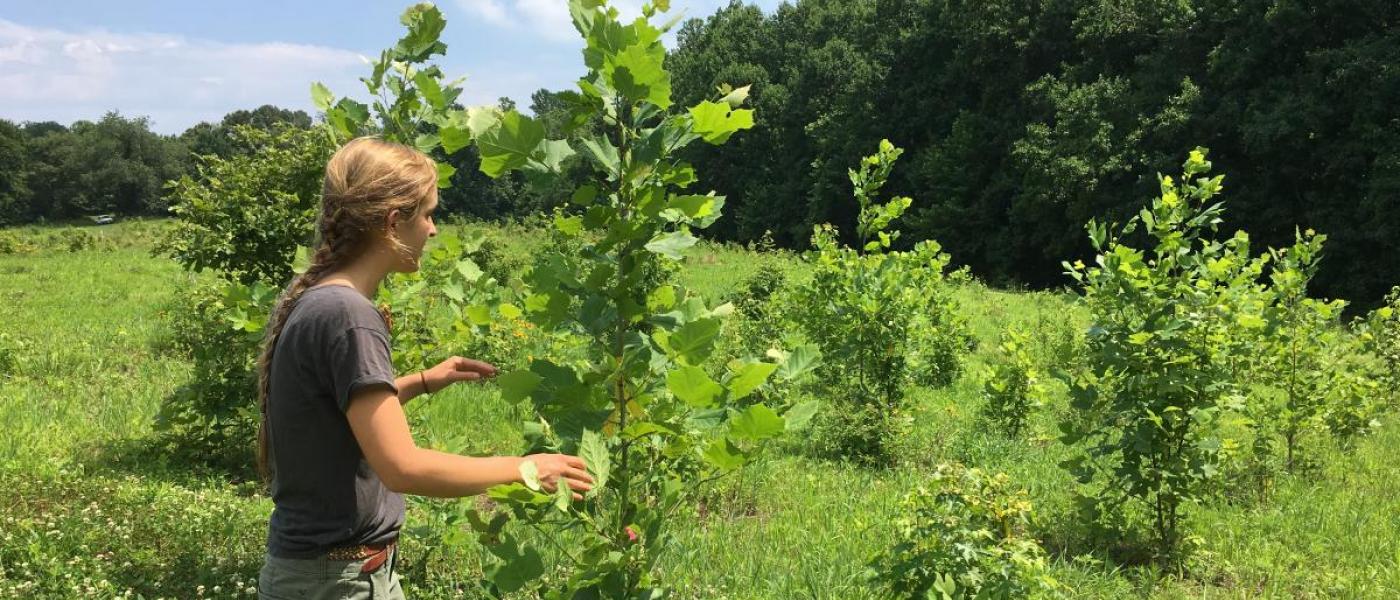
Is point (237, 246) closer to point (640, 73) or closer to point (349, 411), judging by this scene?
point (349, 411)

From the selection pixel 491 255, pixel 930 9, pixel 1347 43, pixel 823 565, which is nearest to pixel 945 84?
pixel 930 9

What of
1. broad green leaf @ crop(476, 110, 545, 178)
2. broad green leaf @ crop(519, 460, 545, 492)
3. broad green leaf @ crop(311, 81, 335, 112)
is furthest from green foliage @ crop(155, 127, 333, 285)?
broad green leaf @ crop(519, 460, 545, 492)

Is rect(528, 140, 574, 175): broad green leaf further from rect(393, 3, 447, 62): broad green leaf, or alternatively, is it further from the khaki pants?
rect(393, 3, 447, 62): broad green leaf

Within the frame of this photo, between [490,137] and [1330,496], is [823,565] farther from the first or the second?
[1330,496]

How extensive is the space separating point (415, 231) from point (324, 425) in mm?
443

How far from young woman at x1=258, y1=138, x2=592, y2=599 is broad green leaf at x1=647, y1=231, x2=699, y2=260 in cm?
48

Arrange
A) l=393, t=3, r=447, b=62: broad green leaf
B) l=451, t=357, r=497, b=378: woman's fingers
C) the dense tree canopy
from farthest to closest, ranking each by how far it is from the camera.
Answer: the dense tree canopy, l=393, t=3, r=447, b=62: broad green leaf, l=451, t=357, r=497, b=378: woman's fingers

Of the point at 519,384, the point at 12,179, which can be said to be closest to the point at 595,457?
the point at 519,384

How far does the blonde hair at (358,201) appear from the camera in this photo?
1.67 m

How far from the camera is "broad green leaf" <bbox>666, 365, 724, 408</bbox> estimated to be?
1.49 metres

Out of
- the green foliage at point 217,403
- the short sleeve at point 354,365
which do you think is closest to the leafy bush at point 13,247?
the green foliage at point 217,403

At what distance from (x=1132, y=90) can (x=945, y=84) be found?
344 inches

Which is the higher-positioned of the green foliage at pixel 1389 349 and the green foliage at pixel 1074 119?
the green foliage at pixel 1074 119

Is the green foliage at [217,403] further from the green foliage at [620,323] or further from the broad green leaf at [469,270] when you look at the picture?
the green foliage at [620,323]
